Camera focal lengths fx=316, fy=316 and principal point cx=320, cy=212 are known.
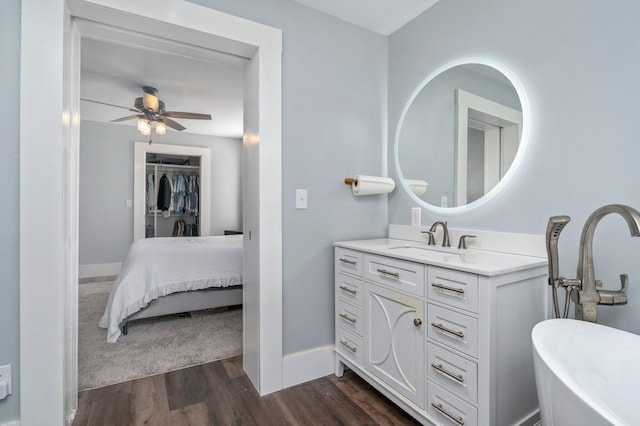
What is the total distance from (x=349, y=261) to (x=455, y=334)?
0.76m

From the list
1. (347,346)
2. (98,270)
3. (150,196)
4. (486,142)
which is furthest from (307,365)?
(150,196)

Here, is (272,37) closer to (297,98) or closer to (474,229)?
(297,98)

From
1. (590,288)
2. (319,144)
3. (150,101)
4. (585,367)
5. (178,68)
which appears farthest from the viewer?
(150,101)

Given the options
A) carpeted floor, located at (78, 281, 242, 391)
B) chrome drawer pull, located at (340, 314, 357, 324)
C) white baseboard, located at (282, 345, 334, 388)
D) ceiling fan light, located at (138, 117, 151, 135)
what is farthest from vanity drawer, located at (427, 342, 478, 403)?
ceiling fan light, located at (138, 117, 151, 135)

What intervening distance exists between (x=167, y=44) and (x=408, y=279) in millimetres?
1794

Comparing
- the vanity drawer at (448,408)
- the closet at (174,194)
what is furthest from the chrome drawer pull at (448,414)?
the closet at (174,194)

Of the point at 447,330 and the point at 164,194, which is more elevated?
the point at 164,194

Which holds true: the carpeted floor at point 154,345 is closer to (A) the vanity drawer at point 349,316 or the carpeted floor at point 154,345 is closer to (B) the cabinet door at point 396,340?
(A) the vanity drawer at point 349,316

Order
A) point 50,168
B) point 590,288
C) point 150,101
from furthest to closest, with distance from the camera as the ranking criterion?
1. point 150,101
2. point 50,168
3. point 590,288

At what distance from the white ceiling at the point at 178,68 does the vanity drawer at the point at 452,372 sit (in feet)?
6.37

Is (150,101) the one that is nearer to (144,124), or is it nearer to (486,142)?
(144,124)

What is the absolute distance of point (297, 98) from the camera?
1965 millimetres

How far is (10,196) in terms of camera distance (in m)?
1.34

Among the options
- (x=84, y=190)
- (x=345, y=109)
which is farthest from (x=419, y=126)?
(x=84, y=190)
